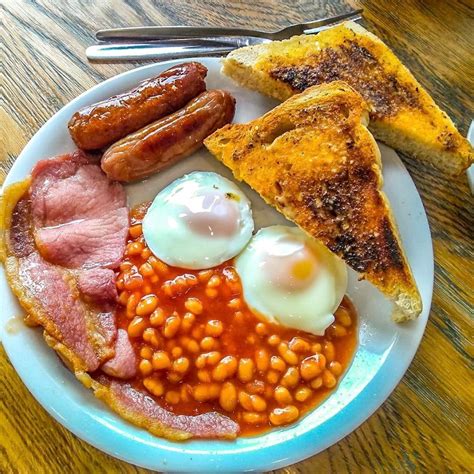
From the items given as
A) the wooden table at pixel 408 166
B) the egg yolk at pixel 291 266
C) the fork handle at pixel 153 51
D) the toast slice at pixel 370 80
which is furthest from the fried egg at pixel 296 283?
the fork handle at pixel 153 51

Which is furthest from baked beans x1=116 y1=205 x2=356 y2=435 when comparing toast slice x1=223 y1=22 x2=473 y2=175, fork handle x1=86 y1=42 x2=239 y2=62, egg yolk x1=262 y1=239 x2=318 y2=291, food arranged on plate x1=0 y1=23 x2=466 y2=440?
fork handle x1=86 y1=42 x2=239 y2=62

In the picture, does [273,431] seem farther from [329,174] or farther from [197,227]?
[329,174]

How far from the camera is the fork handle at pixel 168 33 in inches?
107

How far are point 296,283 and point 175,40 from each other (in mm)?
1239

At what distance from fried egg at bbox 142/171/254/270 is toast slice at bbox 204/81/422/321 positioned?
0.46ft

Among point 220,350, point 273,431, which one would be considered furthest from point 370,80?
point 273,431

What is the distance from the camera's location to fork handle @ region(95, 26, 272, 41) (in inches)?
107

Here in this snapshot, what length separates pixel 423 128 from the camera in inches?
96.5

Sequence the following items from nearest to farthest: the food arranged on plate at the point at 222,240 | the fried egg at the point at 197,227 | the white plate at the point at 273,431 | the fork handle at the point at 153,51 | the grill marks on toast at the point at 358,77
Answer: the white plate at the point at 273,431
the food arranged on plate at the point at 222,240
the fried egg at the point at 197,227
the grill marks on toast at the point at 358,77
the fork handle at the point at 153,51

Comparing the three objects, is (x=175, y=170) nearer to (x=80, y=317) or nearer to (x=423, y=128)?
(x=80, y=317)

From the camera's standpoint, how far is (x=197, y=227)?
2359mm

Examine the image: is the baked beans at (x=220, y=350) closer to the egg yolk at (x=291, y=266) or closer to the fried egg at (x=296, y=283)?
the fried egg at (x=296, y=283)

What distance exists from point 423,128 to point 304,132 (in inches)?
19.2

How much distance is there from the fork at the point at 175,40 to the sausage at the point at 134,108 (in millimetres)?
291
